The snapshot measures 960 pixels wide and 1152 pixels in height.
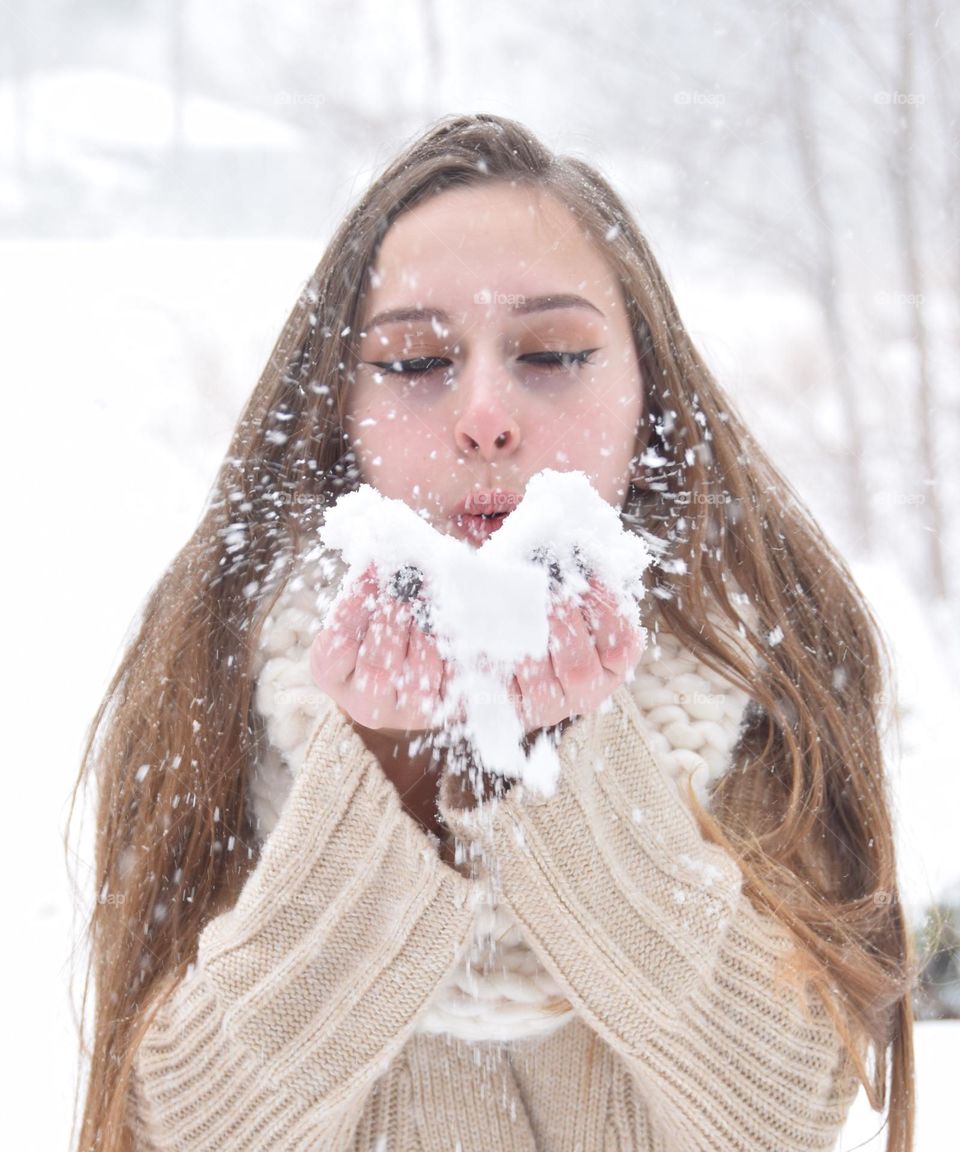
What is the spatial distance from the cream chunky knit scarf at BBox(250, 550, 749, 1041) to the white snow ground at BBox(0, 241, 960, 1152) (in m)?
0.57

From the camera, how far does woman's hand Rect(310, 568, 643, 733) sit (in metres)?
0.67

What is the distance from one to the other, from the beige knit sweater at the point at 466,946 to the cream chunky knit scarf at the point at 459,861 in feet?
0.14

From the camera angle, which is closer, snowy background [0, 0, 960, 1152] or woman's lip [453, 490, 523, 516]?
woman's lip [453, 490, 523, 516]

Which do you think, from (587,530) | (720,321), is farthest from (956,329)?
(587,530)

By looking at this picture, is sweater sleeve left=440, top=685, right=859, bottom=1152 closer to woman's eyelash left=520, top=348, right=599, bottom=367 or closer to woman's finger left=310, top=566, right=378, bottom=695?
woman's finger left=310, top=566, right=378, bottom=695

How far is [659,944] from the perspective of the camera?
74 centimetres

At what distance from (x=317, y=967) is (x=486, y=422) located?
0.44 metres

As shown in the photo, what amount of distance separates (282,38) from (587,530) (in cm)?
142
